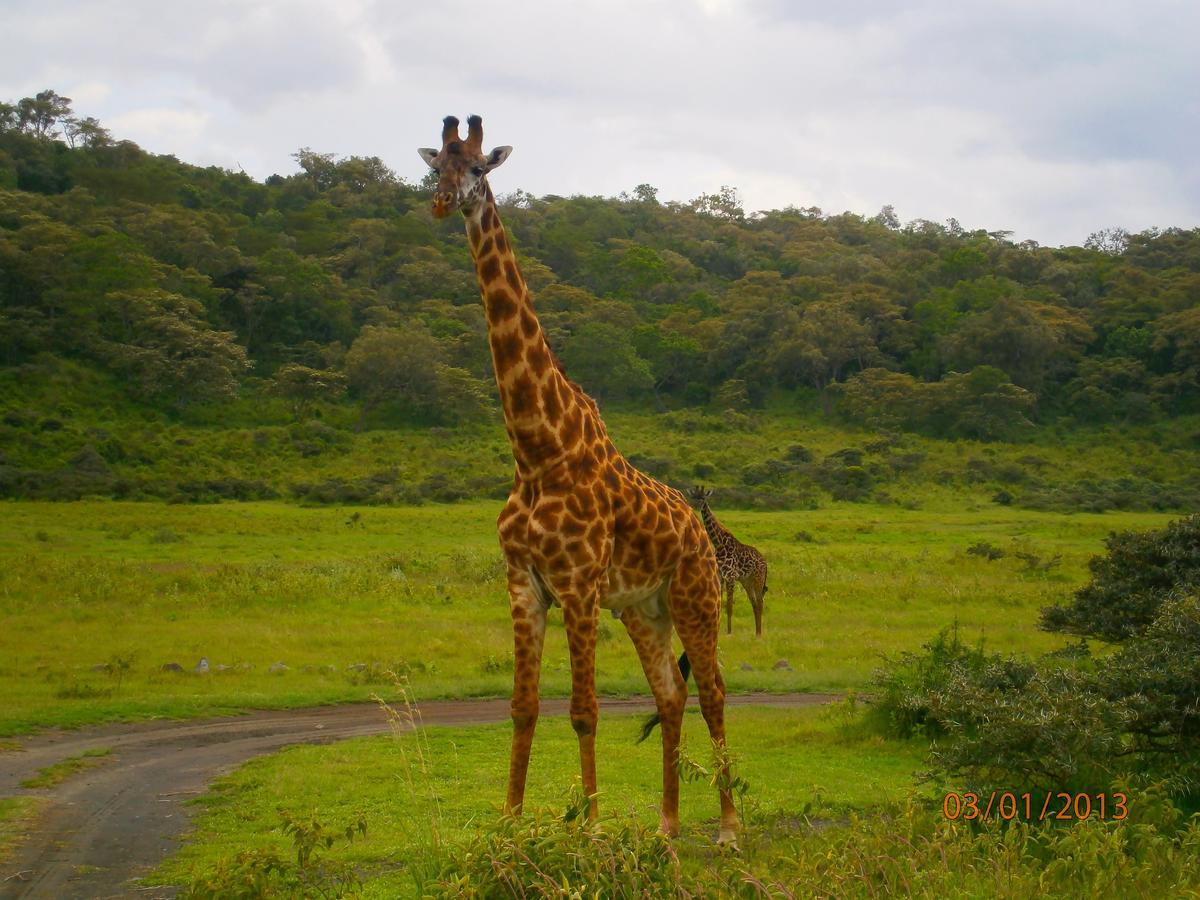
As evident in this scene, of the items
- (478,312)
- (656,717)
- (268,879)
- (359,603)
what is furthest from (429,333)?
(268,879)

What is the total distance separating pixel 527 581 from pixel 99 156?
67125 mm

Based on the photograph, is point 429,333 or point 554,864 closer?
point 554,864

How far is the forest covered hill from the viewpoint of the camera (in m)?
41.6

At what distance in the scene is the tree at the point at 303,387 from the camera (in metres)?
43.8

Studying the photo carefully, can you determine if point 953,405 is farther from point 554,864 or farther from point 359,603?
point 554,864

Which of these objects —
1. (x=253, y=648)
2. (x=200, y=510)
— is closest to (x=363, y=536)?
(x=200, y=510)

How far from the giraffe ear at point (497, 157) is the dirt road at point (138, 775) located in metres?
4.18

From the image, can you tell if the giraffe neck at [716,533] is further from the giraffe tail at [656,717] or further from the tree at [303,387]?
the tree at [303,387]

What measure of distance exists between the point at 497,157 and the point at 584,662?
105 inches

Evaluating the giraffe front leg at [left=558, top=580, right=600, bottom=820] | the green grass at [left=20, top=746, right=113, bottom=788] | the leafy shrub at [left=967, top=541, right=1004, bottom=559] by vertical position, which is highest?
the giraffe front leg at [left=558, top=580, right=600, bottom=820]

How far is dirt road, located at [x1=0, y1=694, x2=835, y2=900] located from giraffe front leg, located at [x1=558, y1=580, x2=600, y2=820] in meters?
2.32

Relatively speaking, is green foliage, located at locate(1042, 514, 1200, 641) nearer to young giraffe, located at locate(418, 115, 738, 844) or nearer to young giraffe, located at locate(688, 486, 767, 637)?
young giraffe, located at locate(688, 486, 767, 637)

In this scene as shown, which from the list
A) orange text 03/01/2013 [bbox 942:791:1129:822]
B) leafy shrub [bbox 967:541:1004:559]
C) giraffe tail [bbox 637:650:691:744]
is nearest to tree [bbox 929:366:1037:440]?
leafy shrub [bbox 967:541:1004:559]

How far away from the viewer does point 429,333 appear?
47438 mm
